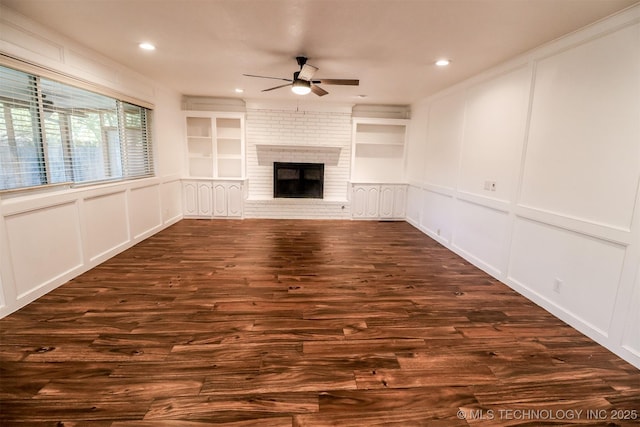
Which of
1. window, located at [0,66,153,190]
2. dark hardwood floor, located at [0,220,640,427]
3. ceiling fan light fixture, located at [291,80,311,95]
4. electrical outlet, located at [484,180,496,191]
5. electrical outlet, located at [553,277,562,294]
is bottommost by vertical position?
dark hardwood floor, located at [0,220,640,427]

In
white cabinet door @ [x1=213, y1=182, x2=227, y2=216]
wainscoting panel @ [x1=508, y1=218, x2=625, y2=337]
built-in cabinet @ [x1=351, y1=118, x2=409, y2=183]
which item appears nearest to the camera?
wainscoting panel @ [x1=508, y1=218, x2=625, y2=337]

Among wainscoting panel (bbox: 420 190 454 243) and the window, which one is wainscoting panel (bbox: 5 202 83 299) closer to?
the window

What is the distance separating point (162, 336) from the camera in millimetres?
2322

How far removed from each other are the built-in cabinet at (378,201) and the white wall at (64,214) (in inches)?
157

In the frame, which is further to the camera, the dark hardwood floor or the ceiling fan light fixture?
the ceiling fan light fixture

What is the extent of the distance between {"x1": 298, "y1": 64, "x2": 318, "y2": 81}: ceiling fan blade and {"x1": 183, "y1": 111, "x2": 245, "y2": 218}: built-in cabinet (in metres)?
3.21

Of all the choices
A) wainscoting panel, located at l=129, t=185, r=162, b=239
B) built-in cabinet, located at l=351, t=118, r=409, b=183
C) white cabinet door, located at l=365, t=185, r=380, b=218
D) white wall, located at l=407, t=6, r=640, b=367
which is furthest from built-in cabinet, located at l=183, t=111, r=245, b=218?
white wall, located at l=407, t=6, r=640, b=367

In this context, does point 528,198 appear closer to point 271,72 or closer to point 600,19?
point 600,19

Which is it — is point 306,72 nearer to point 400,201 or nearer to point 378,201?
point 378,201

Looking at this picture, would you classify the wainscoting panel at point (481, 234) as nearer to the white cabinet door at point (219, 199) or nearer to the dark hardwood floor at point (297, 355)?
the dark hardwood floor at point (297, 355)

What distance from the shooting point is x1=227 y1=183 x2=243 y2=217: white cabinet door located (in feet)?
21.2

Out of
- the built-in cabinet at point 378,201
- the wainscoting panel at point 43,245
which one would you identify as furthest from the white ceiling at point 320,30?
the built-in cabinet at point 378,201

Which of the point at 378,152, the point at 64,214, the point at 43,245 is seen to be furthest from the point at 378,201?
the point at 43,245

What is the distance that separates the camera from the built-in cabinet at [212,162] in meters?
6.34
